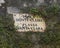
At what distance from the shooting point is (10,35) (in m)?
5.32

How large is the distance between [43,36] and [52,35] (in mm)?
205

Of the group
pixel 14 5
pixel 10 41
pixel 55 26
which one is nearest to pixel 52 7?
pixel 55 26

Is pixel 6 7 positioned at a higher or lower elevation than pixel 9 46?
higher

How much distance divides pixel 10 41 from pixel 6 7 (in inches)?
31.3

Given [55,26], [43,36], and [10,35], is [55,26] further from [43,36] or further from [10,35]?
[10,35]

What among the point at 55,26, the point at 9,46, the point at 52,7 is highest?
the point at 52,7

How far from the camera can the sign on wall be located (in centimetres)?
537

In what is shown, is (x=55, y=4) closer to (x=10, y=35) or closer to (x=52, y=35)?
(x=52, y=35)

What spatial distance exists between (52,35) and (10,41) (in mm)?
959

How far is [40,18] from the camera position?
17.8 ft

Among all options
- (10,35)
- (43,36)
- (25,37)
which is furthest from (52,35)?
(10,35)

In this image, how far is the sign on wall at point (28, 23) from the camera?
5.37m

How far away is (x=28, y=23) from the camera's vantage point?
17.7 feet

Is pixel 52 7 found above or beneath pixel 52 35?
above
